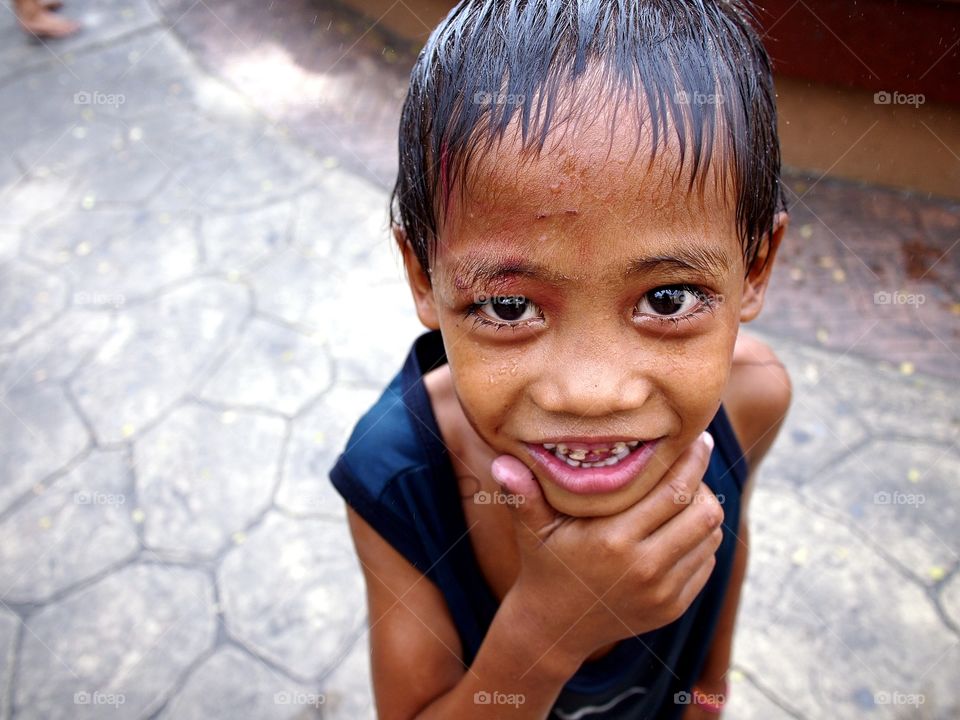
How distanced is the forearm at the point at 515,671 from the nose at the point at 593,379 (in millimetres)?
435

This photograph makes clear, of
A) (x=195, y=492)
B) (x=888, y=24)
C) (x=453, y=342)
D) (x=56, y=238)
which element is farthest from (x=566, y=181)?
(x=56, y=238)

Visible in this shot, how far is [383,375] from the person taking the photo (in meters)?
3.79

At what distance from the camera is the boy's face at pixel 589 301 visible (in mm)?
1039

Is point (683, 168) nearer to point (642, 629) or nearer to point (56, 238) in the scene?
point (642, 629)

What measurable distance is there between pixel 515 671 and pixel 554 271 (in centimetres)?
71

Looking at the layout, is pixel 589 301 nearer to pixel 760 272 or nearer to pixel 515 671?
pixel 760 272

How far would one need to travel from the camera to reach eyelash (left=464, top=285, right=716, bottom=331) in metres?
1.12

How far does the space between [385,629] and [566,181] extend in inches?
36.3
